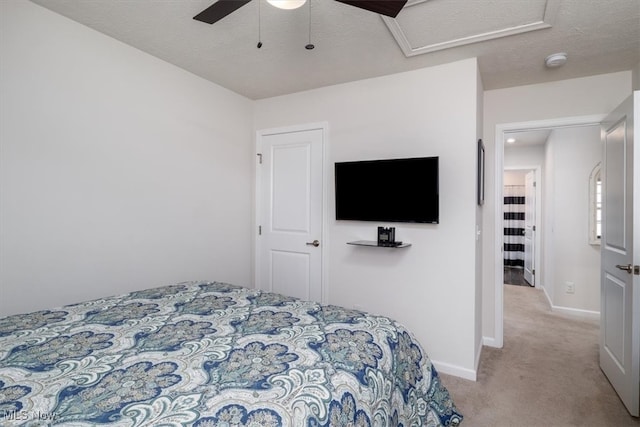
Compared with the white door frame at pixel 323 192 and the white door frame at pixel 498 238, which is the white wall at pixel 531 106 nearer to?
the white door frame at pixel 498 238

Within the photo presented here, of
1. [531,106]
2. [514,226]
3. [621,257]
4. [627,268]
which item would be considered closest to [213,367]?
[627,268]

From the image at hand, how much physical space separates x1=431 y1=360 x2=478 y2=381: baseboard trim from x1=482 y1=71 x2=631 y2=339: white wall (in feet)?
2.74

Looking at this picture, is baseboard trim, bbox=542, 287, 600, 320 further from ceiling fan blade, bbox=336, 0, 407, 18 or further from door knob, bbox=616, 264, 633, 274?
ceiling fan blade, bbox=336, 0, 407, 18

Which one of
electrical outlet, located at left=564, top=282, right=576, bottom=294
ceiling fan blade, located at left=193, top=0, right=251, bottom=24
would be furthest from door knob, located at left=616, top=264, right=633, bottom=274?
ceiling fan blade, located at left=193, top=0, right=251, bottom=24

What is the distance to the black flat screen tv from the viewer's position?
2.62 m

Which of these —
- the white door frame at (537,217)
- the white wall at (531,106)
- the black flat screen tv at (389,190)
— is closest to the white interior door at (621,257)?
the white wall at (531,106)

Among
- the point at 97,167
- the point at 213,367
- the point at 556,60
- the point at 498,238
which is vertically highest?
the point at 556,60

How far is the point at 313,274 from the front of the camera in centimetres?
328

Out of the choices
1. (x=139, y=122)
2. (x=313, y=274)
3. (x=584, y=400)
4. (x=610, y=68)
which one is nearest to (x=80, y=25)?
(x=139, y=122)

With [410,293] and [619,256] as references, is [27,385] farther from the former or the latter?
[619,256]

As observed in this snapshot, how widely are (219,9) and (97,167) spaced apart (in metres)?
1.45

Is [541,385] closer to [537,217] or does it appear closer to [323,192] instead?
[323,192]

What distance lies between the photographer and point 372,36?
2225mm

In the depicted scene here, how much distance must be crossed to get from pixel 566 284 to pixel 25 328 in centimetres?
532
